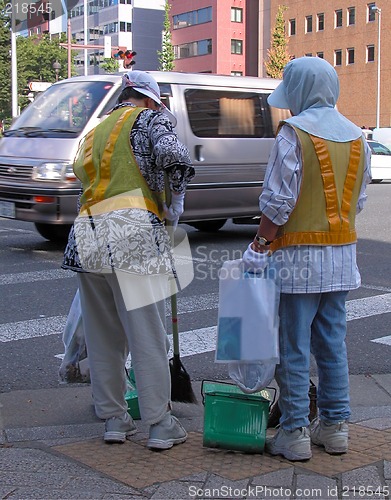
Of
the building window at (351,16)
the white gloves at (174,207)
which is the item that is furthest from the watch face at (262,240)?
the building window at (351,16)

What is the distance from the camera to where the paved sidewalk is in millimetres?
3277

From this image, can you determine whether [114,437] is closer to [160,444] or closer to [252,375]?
[160,444]

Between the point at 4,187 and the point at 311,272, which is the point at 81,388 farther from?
the point at 4,187

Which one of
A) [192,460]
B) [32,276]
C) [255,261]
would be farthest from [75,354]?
[32,276]

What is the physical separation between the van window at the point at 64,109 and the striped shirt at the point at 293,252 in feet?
23.0

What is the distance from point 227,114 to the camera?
452 inches

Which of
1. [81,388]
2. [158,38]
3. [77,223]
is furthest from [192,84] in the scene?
[158,38]

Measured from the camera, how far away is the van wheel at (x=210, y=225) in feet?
41.6

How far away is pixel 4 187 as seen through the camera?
34.0 ft

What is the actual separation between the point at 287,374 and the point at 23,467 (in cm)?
125

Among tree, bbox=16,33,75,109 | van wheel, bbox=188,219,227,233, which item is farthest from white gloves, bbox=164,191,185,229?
tree, bbox=16,33,75,109

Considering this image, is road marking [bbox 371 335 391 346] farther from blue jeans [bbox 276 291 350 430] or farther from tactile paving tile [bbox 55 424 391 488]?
blue jeans [bbox 276 291 350 430]

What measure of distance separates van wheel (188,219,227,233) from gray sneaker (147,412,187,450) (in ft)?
28.8

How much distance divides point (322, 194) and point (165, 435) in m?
1.36
